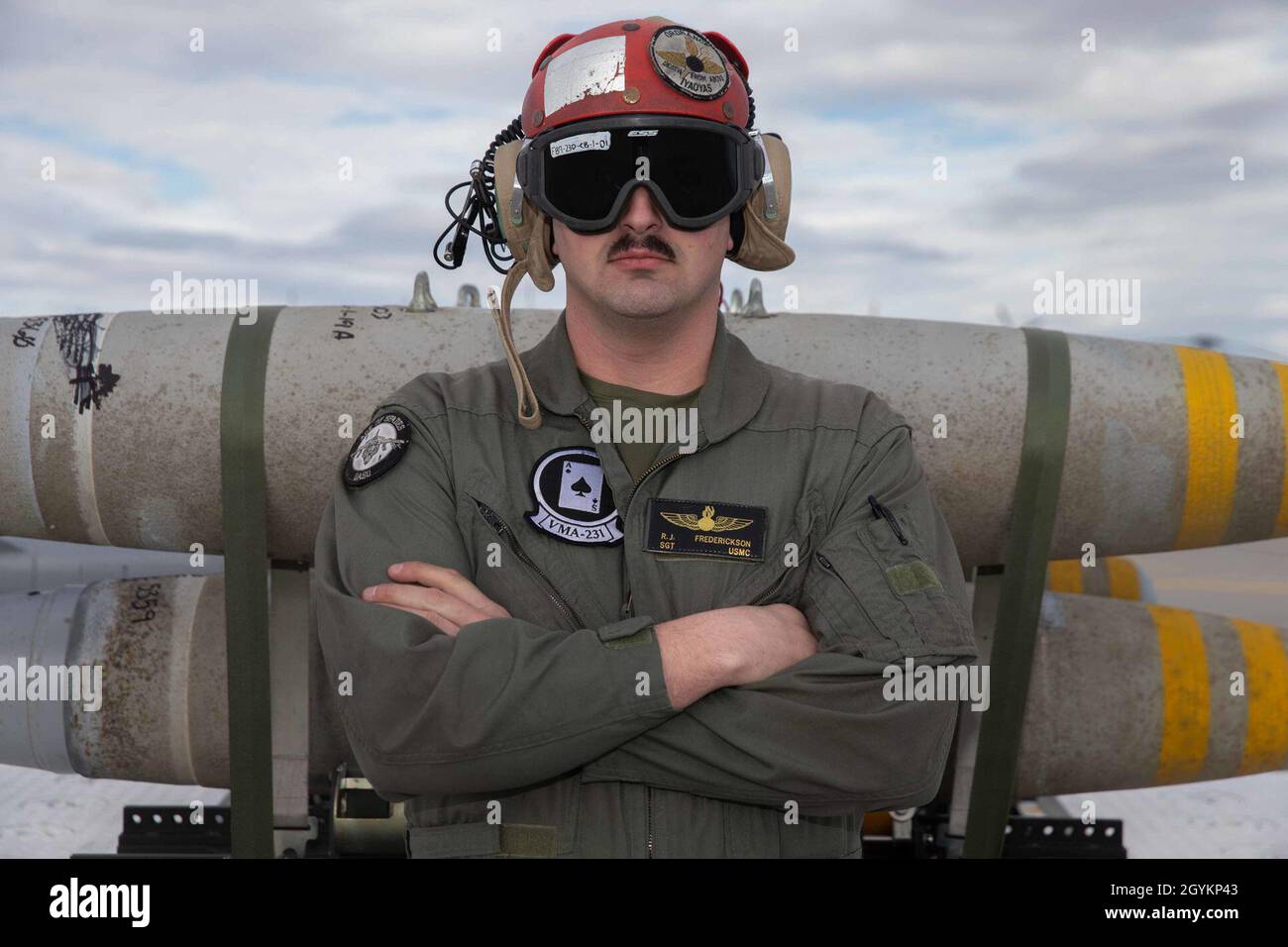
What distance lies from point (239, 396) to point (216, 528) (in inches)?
18.2

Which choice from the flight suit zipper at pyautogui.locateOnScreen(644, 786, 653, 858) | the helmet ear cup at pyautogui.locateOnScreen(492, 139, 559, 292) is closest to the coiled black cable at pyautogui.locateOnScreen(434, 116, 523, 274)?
the helmet ear cup at pyautogui.locateOnScreen(492, 139, 559, 292)

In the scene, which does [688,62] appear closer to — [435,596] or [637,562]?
[637,562]

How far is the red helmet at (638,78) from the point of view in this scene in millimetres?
2445

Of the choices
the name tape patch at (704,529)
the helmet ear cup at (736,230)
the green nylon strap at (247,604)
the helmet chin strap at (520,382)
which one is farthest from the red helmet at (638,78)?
the green nylon strap at (247,604)

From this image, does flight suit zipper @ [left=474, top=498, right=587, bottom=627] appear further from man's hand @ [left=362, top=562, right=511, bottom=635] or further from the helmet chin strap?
the helmet chin strap

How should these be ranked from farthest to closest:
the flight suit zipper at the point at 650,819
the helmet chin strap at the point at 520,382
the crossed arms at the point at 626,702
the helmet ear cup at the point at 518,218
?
the helmet ear cup at the point at 518,218 → the helmet chin strap at the point at 520,382 → the flight suit zipper at the point at 650,819 → the crossed arms at the point at 626,702

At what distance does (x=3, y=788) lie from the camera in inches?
206

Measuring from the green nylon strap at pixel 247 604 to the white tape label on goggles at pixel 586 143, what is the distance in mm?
1637

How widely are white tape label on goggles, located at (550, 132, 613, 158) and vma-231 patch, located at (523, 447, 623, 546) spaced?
2.03 feet

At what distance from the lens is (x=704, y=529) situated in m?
2.36

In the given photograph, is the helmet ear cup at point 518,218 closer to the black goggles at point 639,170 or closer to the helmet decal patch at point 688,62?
the black goggles at point 639,170

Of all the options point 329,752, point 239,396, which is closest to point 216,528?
point 239,396

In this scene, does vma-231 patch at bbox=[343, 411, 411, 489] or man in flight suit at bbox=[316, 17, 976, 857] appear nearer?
man in flight suit at bbox=[316, 17, 976, 857]

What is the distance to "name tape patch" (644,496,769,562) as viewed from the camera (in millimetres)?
2350
